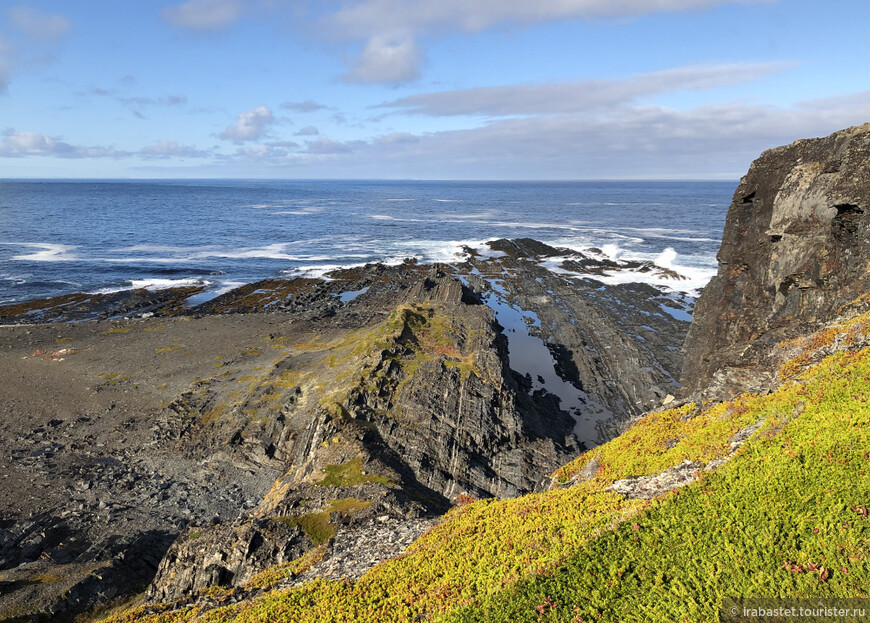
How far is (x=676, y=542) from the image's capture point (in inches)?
527

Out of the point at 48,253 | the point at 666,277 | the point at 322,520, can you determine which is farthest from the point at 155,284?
the point at 666,277

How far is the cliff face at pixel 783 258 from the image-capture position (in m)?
24.0

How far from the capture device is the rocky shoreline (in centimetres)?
2512

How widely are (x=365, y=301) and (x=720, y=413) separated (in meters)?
67.5

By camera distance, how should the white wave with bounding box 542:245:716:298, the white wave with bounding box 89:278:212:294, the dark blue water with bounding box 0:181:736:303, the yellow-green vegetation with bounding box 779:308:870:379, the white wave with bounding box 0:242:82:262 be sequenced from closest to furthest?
the yellow-green vegetation with bounding box 779:308:870:379 < the white wave with bounding box 89:278:212:294 < the white wave with bounding box 542:245:716:298 < the dark blue water with bounding box 0:181:736:303 < the white wave with bounding box 0:242:82:262

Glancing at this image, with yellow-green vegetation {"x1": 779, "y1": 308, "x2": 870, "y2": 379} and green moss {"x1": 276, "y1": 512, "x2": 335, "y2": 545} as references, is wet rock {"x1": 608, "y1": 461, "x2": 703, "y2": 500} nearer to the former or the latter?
yellow-green vegetation {"x1": 779, "y1": 308, "x2": 870, "y2": 379}

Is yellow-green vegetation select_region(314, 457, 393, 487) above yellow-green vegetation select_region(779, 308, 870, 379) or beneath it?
beneath

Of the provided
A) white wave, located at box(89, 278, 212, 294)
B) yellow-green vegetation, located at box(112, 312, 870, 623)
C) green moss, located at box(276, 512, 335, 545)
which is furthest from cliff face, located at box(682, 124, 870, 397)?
white wave, located at box(89, 278, 212, 294)

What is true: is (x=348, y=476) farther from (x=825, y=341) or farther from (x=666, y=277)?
(x=666, y=277)

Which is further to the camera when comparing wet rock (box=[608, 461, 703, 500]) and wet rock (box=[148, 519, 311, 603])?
wet rock (box=[148, 519, 311, 603])

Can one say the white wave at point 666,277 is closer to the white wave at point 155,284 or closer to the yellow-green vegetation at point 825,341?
the yellow-green vegetation at point 825,341

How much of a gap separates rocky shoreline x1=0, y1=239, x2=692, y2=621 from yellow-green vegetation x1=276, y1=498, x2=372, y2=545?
13cm

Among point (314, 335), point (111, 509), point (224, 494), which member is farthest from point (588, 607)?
point (314, 335)

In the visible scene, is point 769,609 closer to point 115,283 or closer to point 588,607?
point 588,607
